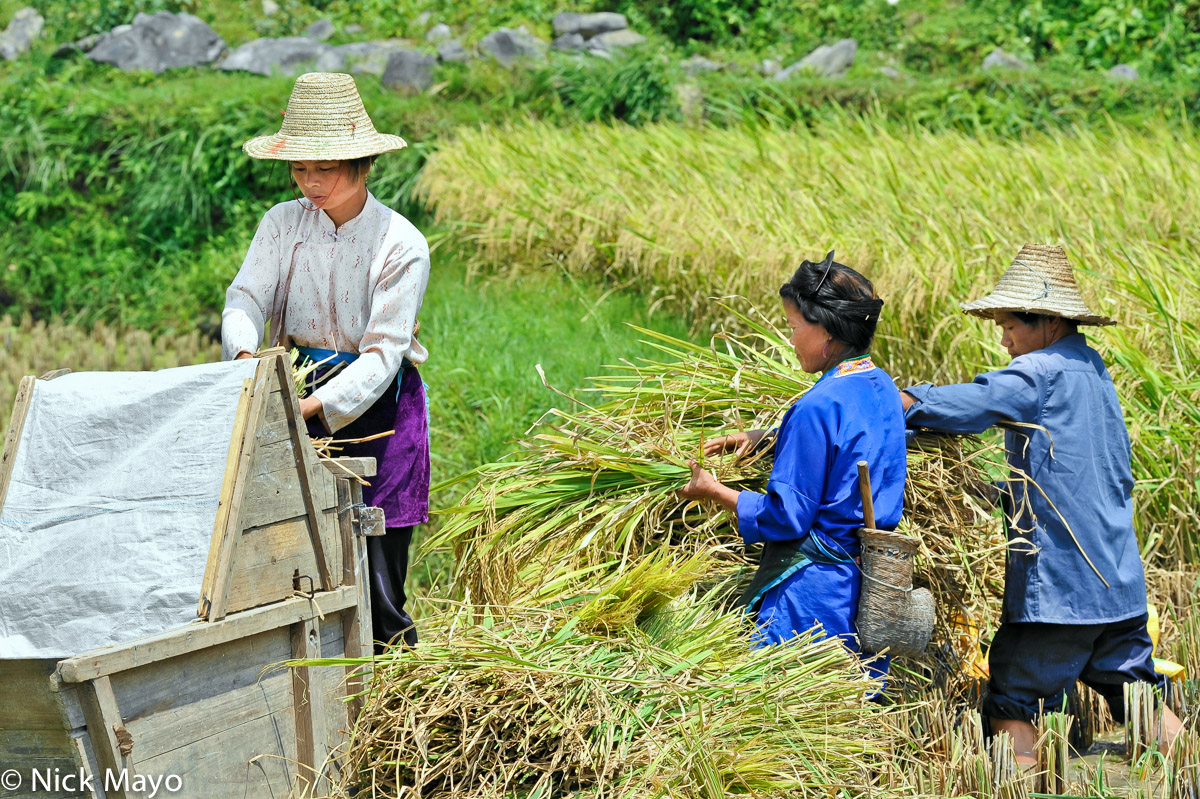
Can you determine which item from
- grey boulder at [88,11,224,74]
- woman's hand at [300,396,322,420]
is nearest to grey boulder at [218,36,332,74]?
grey boulder at [88,11,224,74]

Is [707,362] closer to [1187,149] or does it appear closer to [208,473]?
[208,473]

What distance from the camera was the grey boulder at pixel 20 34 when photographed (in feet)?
42.0

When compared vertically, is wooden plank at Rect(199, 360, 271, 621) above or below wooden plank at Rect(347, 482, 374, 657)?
above

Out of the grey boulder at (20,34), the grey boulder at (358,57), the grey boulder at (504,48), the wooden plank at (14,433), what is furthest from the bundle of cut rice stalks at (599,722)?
the grey boulder at (20,34)

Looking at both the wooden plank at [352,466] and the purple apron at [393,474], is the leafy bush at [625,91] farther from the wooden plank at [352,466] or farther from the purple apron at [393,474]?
the wooden plank at [352,466]

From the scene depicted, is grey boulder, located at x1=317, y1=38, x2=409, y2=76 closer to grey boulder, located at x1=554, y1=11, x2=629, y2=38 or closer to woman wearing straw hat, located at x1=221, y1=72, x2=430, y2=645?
grey boulder, located at x1=554, y1=11, x2=629, y2=38

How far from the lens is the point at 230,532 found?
2.24 meters

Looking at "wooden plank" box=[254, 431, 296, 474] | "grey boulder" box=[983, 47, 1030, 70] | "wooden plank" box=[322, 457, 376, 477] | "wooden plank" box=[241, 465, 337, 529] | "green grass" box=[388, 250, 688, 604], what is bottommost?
"grey boulder" box=[983, 47, 1030, 70]

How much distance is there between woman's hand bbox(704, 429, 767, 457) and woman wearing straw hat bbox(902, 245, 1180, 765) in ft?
1.35

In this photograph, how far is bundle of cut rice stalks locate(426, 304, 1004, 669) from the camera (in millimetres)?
3141

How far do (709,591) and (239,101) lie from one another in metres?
8.16

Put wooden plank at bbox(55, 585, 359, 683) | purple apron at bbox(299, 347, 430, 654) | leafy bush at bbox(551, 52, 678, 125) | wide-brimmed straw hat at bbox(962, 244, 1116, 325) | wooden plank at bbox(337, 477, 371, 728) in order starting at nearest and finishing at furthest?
wooden plank at bbox(55, 585, 359, 683) → wooden plank at bbox(337, 477, 371, 728) → purple apron at bbox(299, 347, 430, 654) → wide-brimmed straw hat at bbox(962, 244, 1116, 325) → leafy bush at bbox(551, 52, 678, 125)

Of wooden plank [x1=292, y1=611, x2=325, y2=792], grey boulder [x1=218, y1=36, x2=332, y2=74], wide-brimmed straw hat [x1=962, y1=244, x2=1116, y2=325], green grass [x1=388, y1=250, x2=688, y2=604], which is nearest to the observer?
wooden plank [x1=292, y1=611, x2=325, y2=792]

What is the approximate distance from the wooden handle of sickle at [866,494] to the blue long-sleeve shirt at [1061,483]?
0.34 meters
